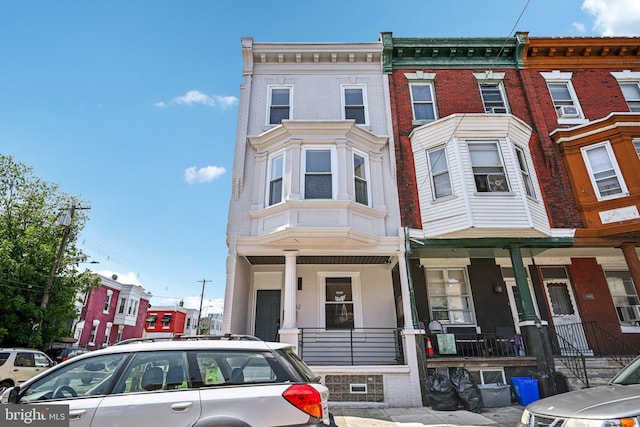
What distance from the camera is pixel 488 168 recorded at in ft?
34.6

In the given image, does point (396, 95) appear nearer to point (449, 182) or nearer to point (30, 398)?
point (449, 182)

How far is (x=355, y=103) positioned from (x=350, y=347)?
339 inches

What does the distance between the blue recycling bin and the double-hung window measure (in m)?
8.49

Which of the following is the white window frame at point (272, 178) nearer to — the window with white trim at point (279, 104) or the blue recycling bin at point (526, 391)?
the window with white trim at point (279, 104)

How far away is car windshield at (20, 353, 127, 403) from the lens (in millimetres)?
3359

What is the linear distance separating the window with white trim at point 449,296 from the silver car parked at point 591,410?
686 centimetres

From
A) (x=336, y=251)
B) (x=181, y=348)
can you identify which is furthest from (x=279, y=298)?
(x=181, y=348)

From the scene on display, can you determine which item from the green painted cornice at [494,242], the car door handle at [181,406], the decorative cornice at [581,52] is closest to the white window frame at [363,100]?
the green painted cornice at [494,242]

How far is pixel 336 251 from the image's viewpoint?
1002 cm

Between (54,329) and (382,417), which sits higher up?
(54,329)

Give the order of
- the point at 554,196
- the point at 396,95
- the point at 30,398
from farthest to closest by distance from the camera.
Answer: the point at 396,95, the point at 554,196, the point at 30,398

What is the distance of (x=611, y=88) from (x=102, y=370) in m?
17.2

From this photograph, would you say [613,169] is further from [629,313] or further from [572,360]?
[572,360]

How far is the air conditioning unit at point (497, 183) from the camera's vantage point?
10.2 metres
